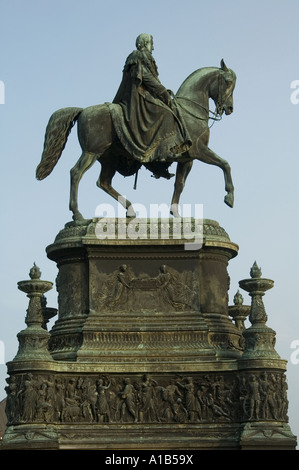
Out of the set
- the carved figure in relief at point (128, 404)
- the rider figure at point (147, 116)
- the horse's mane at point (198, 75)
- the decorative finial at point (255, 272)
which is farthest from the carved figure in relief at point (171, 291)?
the horse's mane at point (198, 75)

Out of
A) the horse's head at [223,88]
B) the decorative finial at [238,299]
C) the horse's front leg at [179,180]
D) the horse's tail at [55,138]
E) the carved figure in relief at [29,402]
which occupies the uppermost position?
the horse's head at [223,88]

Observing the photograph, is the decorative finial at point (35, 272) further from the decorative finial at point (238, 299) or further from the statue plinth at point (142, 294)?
the decorative finial at point (238, 299)

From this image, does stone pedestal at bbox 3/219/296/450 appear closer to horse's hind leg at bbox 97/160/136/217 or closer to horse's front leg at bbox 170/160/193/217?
horse's front leg at bbox 170/160/193/217

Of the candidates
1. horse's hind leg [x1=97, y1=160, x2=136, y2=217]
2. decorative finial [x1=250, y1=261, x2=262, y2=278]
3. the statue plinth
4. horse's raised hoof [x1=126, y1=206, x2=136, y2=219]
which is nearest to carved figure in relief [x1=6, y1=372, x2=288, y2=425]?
the statue plinth

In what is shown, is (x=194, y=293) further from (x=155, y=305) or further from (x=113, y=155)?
(x=113, y=155)

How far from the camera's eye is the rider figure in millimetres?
38781

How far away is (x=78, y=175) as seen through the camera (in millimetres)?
38594

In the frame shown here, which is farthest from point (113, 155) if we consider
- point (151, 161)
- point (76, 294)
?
point (76, 294)

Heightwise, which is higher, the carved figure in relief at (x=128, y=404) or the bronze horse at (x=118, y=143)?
the bronze horse at (x=118, y=143)

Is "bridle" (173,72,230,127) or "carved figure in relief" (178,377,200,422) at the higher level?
"bridle" (173,72,230,127)

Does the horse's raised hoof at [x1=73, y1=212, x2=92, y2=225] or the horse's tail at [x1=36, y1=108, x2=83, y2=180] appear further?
the horse's tail at [x1=36, y1=108, x2=83, y2=180]

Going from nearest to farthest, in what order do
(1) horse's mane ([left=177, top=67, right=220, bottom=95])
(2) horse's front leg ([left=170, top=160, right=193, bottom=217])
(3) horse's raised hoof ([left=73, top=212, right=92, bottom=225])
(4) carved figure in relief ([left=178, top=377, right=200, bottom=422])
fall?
(4) carved figure in relief ([left=178, top=377, right=200, bottom=422])
(3) horse's raised hoof ([left=73, top=212, right=92, bottom=225])
(2) horse's front leg ([left=170, top=160, right=193, bottom=217])
(1) horse's mane ([left=177, top=67, right=220, bottom=95])

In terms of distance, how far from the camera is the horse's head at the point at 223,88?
39500mm

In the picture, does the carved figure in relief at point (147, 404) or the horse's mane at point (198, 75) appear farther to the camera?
the horse's mane at point (198, 75)
